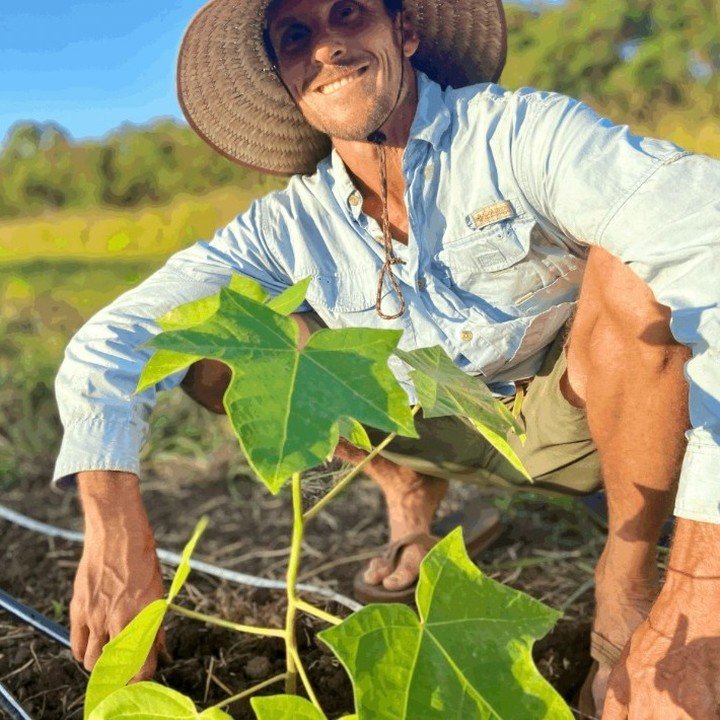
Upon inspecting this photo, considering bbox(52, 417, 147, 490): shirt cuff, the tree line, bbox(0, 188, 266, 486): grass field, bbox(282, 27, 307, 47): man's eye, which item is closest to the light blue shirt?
bbox(52, 417, 147, 490): shirt cuff

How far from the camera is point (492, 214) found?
1560 millimetres

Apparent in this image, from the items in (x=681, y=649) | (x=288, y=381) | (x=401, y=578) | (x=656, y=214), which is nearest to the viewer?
(x=288, y=381)

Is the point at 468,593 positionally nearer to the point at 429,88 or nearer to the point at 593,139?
the point at 593,139

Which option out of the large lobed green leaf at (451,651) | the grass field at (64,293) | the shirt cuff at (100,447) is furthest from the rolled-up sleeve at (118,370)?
the grass field at (64,293)

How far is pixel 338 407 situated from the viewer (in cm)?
72

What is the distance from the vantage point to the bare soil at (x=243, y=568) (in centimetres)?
149

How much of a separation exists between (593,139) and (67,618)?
1253mm

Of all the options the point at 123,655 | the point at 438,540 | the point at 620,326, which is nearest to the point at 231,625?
the point at 123,655

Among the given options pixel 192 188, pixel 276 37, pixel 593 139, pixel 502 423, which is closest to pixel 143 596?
pixel 502 423

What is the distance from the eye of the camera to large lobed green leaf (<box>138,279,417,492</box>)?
69 cm

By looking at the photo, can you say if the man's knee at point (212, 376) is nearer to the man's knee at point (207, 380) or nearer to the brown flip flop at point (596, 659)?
the man's knee at point (207, 380)

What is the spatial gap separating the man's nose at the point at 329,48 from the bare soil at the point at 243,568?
2.39 ft

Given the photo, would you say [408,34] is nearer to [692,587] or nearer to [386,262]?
[386,262]

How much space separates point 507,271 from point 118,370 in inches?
25.7
